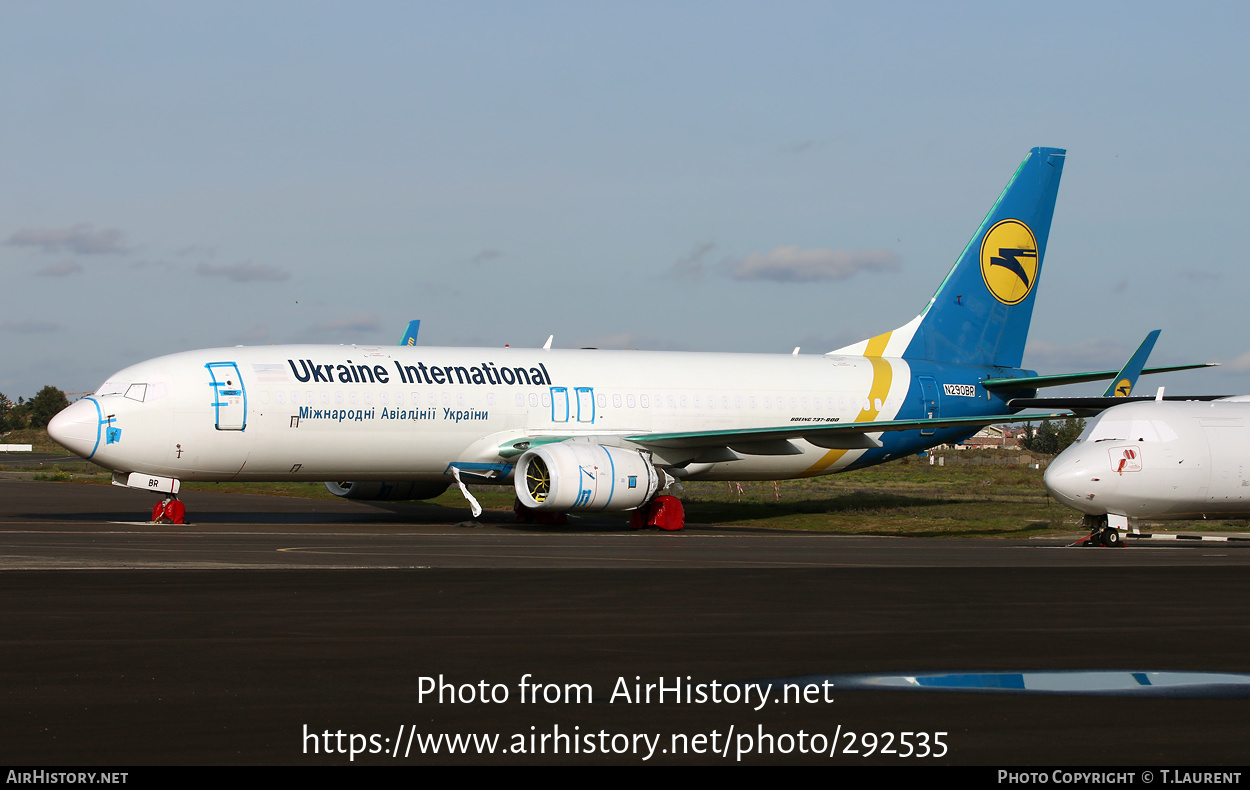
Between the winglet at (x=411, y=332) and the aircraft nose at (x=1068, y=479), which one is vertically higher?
the winglet at (x=411, y=332)

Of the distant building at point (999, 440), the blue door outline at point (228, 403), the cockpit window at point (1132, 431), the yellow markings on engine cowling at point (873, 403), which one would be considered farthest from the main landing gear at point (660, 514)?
Answer: the distant building at point (999, 440)

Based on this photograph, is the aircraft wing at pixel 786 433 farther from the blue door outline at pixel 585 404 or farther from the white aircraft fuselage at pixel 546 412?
the blue door outline at pixel 585 404

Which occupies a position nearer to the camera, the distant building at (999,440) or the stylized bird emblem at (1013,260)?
the stylized bird emblem at (1013,260)

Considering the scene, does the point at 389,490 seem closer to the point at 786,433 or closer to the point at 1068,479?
the point at 786,433

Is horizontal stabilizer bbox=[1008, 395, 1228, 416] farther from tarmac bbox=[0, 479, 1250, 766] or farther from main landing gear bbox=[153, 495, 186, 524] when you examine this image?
main landing gear bbox=[153, 495, 186, 524]

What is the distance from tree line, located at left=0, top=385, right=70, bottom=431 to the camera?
158m

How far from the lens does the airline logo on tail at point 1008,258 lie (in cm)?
3684

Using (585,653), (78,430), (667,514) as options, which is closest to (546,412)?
(667,514)

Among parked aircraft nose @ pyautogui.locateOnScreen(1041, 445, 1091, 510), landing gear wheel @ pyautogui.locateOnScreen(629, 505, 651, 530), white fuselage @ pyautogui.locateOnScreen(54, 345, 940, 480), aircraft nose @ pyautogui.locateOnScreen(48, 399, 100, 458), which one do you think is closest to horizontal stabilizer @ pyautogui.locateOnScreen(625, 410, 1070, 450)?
white fuselage @ pyautogui.locateOnScreen(54, 345, 940, 480)

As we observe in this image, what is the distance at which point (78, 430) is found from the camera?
84.0 ft

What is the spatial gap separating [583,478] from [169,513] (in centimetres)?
835

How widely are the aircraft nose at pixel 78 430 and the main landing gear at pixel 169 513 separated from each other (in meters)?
1.74
